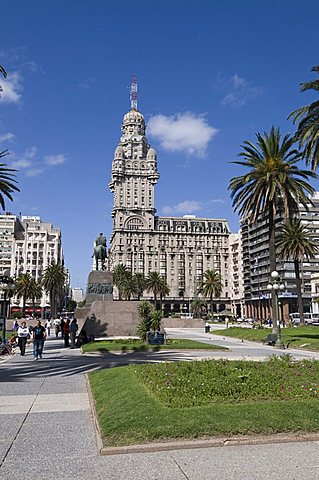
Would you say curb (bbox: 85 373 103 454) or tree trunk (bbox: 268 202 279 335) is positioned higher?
tree trunk (bbox: 268 202 279 335)

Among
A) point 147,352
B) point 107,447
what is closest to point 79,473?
point 107,447

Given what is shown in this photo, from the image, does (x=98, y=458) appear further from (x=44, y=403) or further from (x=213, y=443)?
(x=44, y=403)

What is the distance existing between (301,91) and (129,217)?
123734 millimetres

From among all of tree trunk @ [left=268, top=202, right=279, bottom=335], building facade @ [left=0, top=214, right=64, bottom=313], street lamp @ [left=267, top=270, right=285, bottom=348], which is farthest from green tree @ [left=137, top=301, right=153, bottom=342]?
building facade @ [left=0, top=214, right=64, bottom=313]

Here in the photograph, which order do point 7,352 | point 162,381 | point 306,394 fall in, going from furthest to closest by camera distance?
point 7,352, point 162,381, point 306,394

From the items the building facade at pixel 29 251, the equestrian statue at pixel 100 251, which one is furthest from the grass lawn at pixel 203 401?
the building facade at pixel 29 251

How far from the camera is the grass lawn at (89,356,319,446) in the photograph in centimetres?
732

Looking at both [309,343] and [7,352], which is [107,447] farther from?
[309,343]

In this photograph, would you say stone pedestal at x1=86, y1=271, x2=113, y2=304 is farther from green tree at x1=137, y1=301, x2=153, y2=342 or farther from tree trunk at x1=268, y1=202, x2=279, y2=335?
tree trunk at x1=268, y1=202, x2=279, y2=335

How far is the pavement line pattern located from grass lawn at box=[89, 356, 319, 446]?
0.47m

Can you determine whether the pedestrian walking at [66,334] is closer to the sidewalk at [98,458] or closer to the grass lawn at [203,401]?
the grass lawn at [203,401]

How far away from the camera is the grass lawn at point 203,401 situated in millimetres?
7316

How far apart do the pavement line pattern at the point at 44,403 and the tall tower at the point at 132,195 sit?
134703 millimetres

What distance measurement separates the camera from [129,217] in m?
150
